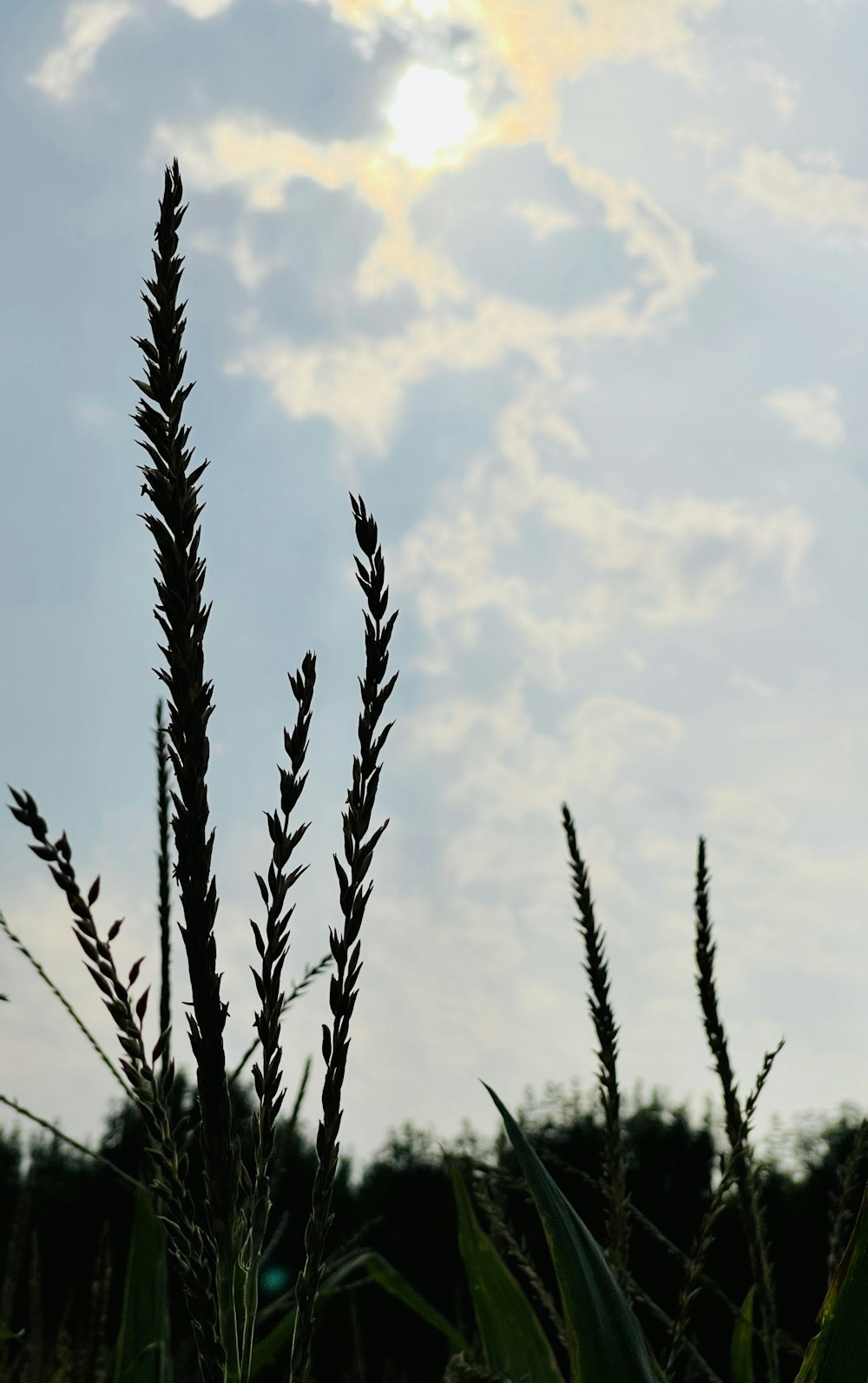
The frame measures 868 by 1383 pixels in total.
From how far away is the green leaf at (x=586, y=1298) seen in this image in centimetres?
119

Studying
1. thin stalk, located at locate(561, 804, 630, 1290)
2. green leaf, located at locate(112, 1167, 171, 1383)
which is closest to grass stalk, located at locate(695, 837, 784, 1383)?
thin stalk, located at locate(561, 804, 630, 1290)

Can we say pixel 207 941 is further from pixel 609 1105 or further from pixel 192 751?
pixel 609 1105

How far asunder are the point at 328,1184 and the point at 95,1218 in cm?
3123

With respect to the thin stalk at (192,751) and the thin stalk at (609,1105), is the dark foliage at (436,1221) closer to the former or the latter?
the thin stalk at (609,1105)

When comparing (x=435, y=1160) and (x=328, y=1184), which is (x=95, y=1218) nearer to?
(x=435, y=1160)

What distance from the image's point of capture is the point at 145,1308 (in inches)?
82.7

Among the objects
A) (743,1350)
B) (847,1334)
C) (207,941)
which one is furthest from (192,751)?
(743,1350)

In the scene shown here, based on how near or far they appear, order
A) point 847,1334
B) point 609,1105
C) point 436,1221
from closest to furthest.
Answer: point 847,1334
point 609,1105
point 436,1221

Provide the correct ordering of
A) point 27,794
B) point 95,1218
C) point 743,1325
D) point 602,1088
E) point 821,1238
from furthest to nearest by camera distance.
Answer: point 95,1218
point 821,1238
point 743,1325
point 602,1088
point 27,794

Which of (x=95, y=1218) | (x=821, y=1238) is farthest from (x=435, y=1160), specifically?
(x=821, y=1238)

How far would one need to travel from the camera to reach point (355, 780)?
81 cm

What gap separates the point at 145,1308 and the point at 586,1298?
122 centimetres

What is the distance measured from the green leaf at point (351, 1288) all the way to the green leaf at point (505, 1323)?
0.06 m

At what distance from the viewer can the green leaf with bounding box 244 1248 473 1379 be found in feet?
7.16
